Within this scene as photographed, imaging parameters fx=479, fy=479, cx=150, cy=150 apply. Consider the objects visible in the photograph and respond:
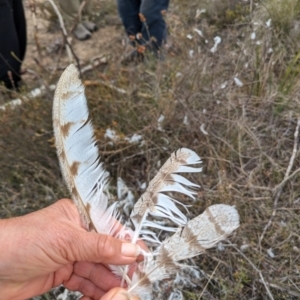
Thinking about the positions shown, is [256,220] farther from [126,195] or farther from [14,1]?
[14,1]

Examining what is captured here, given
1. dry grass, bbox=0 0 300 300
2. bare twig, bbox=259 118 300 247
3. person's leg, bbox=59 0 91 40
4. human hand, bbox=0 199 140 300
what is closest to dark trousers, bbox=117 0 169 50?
dry grass, bbox=0 0 300 300

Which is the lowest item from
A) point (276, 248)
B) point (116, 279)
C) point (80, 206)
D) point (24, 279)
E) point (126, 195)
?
point (276, 248)

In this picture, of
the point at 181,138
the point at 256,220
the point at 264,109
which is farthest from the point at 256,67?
the point at 256,220

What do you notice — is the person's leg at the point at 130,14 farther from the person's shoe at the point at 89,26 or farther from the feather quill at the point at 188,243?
the feather quill at the point at 188,243

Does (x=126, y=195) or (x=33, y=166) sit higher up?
(x=33, y=166)

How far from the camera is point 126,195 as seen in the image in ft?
6.48

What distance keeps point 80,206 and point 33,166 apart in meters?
0.83

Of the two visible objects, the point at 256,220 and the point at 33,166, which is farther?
the point at 33,166

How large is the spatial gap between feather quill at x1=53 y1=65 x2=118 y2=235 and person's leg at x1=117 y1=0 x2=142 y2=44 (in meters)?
1.76

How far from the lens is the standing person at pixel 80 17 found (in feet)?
11.7

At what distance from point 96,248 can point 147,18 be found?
192 centimetres

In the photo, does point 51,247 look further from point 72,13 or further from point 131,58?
point 72,13

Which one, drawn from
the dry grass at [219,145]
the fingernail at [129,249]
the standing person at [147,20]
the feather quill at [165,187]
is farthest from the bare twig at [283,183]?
the standing person at [147,20]

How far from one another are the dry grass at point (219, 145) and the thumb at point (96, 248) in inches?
16.3
